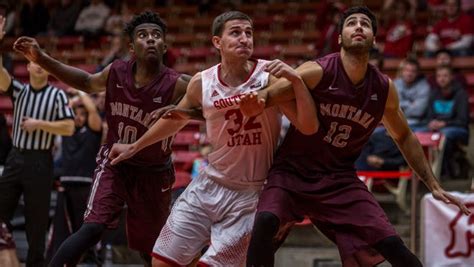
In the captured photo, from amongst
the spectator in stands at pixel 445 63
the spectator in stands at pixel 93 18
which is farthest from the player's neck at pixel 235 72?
the spectator in stands at pixel 93 18

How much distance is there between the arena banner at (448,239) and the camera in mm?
8484

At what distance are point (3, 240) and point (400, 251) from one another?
11.5 feet

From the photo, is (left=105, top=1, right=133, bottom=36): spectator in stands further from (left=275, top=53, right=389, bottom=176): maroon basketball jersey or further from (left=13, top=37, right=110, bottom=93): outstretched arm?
(left=275, top=53, right=389, bottom=176): maroon basketball jersey

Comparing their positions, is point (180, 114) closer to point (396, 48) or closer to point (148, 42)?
point (148, 42)

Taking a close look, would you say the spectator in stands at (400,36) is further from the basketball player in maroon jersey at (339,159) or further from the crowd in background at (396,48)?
the basketball player in maroon jersey at (339,159)

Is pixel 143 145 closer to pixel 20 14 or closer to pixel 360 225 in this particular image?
pixel 360 225

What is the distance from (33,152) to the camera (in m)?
8.24

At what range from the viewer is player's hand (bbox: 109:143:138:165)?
5965 millimetres

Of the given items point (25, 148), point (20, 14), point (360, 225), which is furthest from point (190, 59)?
point (360, 225)

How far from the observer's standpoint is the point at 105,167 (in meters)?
6.35

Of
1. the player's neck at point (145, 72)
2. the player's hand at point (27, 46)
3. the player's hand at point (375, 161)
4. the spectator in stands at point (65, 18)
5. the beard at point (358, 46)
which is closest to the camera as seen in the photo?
the beard at point (358, 46)

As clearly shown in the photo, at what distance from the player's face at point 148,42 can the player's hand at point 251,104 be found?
123 centimetres

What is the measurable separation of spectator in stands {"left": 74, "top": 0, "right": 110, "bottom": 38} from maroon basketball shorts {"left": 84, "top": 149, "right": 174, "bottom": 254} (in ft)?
30.0

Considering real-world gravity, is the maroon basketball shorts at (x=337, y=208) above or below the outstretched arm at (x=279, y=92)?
below
